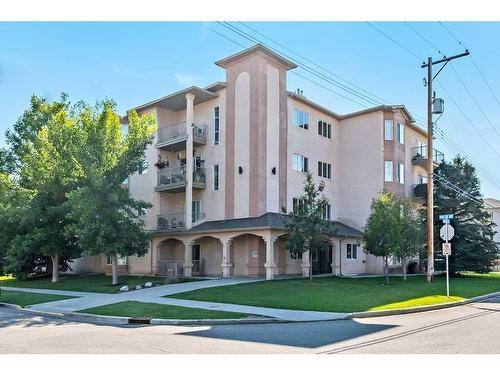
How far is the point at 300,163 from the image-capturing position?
34.3 m

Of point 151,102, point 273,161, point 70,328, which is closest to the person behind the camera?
point 70,328

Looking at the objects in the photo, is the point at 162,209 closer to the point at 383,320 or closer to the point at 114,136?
the point at 114,136

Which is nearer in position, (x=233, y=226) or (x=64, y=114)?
(x=233, y=226)

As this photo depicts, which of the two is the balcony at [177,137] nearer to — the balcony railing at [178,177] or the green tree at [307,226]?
the balcony railing at [178,177]

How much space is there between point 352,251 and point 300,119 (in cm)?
Result: 982

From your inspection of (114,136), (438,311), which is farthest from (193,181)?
(438,311)

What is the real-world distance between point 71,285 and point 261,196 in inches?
471

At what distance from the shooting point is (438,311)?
55.1ft

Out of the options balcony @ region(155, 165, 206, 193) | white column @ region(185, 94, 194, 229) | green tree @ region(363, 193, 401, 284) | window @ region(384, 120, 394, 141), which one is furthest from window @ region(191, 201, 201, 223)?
window @ region(384, 120, 394, 141)

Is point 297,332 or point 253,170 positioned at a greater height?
point 253,170

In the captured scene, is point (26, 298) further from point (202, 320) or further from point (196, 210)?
point (196, 210)

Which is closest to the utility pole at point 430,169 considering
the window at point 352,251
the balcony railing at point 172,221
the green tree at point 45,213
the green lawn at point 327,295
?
the green lawn at point 327,295

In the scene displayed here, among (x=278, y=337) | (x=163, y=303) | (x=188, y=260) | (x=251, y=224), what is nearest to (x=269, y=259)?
(x=251, y=224)

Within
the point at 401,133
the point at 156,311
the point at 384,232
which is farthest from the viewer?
the point at 401,133
